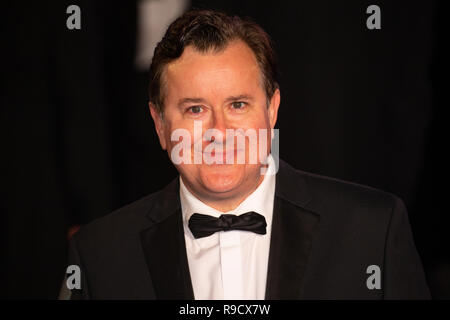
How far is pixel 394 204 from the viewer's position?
78.7 inches

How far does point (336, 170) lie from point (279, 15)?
2.30 ft

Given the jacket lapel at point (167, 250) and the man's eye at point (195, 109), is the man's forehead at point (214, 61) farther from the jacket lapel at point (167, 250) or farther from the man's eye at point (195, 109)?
the jacket lapel at point (167, 250)

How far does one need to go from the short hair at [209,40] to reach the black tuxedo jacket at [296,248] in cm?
37

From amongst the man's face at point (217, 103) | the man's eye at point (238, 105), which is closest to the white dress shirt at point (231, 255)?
the man's face at point (217, 103)

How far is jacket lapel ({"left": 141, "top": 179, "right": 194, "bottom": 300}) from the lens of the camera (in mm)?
1965

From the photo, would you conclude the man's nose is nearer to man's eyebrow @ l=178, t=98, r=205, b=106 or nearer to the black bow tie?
man's eyebrow @ l=178, t=98, r=205, b=106

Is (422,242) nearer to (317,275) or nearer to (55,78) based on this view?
(317,275)

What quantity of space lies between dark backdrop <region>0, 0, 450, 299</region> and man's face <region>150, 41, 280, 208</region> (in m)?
0.56

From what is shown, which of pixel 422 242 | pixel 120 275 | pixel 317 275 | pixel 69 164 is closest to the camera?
pixel 317 275

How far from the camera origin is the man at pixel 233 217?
1.88m

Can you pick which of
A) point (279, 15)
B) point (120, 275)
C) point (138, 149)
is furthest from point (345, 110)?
point (120, 275)

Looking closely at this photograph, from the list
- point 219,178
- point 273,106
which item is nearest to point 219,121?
point 219,178

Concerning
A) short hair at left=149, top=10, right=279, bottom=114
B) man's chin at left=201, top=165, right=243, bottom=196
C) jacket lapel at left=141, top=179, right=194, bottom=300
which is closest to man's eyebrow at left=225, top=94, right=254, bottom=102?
→ short hair at left=149, top=10, right=279, bottom=114

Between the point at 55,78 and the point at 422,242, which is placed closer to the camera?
the point at 422,242
